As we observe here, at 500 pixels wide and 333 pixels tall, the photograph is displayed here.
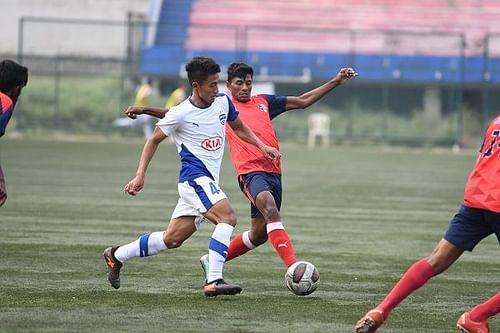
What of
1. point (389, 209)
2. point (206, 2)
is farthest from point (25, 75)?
point (206, 2)

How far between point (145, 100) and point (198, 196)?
2668cm

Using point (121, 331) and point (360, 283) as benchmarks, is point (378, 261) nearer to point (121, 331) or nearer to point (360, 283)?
point (360, 283)

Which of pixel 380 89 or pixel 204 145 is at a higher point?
pixel 204 145

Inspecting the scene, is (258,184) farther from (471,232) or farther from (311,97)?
(471,232)

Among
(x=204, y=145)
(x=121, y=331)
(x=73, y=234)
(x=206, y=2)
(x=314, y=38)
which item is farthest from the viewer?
(x=206, y=2)

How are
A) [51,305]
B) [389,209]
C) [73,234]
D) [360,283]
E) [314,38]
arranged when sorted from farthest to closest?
[314,38]
[389,209]
[73,234]
[360,283]
[51,305]

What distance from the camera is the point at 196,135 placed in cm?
934

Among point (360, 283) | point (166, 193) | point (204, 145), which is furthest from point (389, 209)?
point (204, 145)

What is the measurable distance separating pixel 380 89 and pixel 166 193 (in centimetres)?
1920

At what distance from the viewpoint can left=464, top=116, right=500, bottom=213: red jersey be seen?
7438mm

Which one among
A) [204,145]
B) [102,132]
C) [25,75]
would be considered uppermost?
[25,75]

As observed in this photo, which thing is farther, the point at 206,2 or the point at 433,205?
the point at 206,2

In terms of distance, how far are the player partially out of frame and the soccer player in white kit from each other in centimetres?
51

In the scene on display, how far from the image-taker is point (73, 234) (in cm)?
1338
